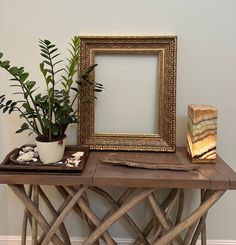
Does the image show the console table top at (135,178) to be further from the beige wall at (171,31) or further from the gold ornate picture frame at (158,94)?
the beige wall at (171,31)

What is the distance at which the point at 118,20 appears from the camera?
1.28 meters

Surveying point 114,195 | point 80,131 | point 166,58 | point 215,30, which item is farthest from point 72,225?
point 215,30

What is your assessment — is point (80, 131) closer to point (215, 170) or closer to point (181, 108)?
point (181, 108)

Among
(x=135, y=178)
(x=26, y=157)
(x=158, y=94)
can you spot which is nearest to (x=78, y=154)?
(x=26, y=157)

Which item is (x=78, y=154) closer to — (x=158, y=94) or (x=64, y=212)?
(x=64, y=212)

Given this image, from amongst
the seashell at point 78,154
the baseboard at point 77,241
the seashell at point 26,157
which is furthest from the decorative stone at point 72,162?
the baseboard at point 77,241

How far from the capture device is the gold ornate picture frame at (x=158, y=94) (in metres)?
1.26

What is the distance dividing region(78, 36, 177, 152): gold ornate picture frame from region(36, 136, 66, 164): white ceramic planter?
0.20 m

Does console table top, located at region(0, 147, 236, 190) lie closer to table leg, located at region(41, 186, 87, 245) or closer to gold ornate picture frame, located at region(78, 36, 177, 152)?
table leg, located at region(41, 186, 87, 245)

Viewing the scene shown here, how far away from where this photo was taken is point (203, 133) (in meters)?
1.13

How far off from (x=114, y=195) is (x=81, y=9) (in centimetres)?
101

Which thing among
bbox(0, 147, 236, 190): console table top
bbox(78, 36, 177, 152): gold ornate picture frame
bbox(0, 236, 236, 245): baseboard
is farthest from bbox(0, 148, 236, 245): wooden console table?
bbox(0, 236, 236, 245): baseboard

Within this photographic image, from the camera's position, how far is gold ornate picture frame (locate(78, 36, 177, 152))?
1261mm

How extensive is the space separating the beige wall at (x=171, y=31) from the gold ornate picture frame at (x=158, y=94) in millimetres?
60
